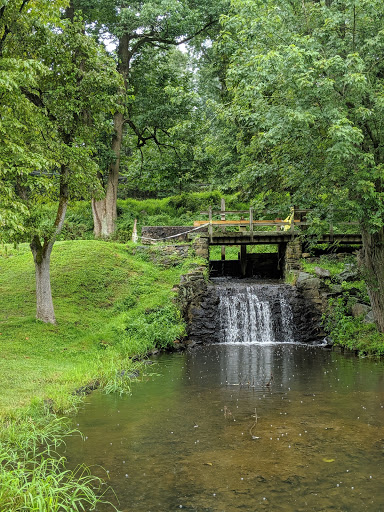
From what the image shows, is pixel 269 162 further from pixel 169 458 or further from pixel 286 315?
pixel 169 458

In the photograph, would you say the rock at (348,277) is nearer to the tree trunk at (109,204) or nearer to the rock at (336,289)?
the rock at (336,289)

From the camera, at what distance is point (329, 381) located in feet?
40.7

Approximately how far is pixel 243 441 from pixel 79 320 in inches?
386

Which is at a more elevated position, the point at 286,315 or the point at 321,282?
the point at 321,282

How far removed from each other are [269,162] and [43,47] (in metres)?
9.94

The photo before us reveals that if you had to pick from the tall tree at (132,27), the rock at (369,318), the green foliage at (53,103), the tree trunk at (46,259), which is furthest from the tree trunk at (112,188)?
the rock at (369,318)

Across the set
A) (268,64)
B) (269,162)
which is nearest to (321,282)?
(269,162)

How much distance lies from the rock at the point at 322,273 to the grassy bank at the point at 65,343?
204 inches

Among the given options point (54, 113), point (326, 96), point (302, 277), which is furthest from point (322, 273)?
point (54, 113)

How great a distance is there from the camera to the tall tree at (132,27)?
2338cm

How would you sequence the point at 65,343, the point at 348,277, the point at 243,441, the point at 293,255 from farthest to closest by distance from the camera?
the point at 293,255 < the point at 348,277 < the point at 65,343 < the point at 243,441

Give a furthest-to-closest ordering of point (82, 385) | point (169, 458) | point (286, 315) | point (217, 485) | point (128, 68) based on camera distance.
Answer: point (128, 68) < point (286, 315) < point (82, 385) < point (169, 458) < point (217, 485)

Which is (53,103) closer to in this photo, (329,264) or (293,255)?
(293,255)

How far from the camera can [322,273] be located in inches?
805
